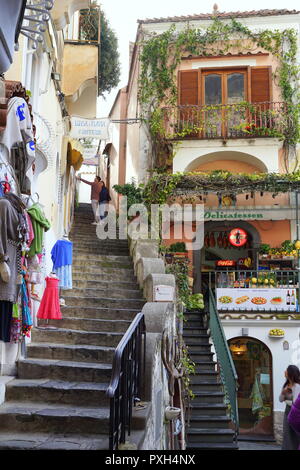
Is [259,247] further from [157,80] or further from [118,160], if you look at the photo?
[118,160]

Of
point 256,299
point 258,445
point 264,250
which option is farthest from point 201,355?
point 264,250

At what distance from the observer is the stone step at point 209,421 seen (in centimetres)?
966

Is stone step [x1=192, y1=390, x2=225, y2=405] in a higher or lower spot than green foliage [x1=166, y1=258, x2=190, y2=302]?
lower

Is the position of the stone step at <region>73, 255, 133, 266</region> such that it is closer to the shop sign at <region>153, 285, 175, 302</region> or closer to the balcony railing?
the shop sign at <region>153, 285, 175, 302</region>

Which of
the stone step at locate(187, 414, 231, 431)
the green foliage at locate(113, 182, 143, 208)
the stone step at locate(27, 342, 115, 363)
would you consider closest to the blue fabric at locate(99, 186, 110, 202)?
the green foliage at locate(113, 182, 143, 208)

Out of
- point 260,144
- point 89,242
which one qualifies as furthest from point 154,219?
point 260,144

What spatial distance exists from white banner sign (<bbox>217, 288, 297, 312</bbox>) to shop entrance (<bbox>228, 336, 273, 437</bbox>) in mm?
1037

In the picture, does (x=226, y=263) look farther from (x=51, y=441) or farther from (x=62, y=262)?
(x=51, y=441)

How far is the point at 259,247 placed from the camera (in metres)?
15.8

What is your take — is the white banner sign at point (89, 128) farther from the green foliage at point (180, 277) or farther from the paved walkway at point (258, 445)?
the paved walkway at point (258, 445)

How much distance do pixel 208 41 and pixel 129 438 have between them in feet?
51.2

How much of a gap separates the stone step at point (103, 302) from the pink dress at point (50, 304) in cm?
116

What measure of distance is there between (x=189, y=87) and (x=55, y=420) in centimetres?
1445

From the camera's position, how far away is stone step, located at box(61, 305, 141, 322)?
281 inches
